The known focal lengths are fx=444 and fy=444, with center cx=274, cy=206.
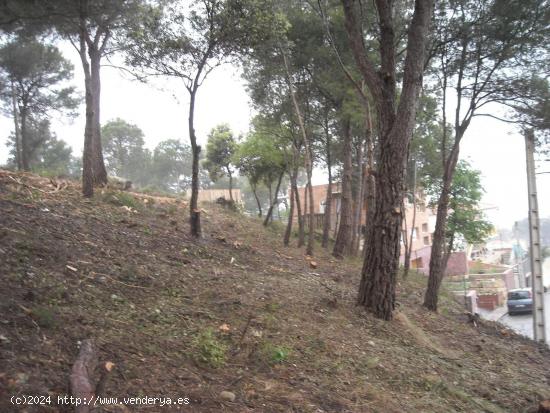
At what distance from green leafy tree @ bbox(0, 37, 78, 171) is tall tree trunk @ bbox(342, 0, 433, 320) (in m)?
16.1

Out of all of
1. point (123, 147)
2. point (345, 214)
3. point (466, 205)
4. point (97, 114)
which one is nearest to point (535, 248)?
point (345, 214)

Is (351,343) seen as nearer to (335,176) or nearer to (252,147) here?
(252,147)

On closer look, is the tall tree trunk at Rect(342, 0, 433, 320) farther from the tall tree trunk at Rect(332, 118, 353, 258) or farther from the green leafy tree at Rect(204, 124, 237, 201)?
the green leafy tree at Rect(204, 124, 237, 201)

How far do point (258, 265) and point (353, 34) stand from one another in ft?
16.3

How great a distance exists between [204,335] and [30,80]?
66.9 feet

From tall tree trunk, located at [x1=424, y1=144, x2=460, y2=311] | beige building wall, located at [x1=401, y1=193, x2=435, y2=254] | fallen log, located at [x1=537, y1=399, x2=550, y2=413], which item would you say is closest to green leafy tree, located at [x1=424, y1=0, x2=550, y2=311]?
tall tree trunk, located at [x1=424, y1=144, x2=460, y2=311]

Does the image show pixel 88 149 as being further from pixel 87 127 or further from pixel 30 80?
pixel 30 80

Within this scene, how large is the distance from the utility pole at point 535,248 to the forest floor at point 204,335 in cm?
175

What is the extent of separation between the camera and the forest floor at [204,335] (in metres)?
3.57

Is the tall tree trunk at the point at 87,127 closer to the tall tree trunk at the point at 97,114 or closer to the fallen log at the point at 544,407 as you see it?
the tall tree trunk at the point at 97,114

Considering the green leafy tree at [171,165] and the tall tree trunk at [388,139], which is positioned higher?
the green leafy tree at [171,165]

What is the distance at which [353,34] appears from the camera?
722cm

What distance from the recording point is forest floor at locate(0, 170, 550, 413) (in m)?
3.57

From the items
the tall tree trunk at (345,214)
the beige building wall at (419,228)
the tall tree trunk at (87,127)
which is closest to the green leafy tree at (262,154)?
the tall tree trunk at (345,214)
